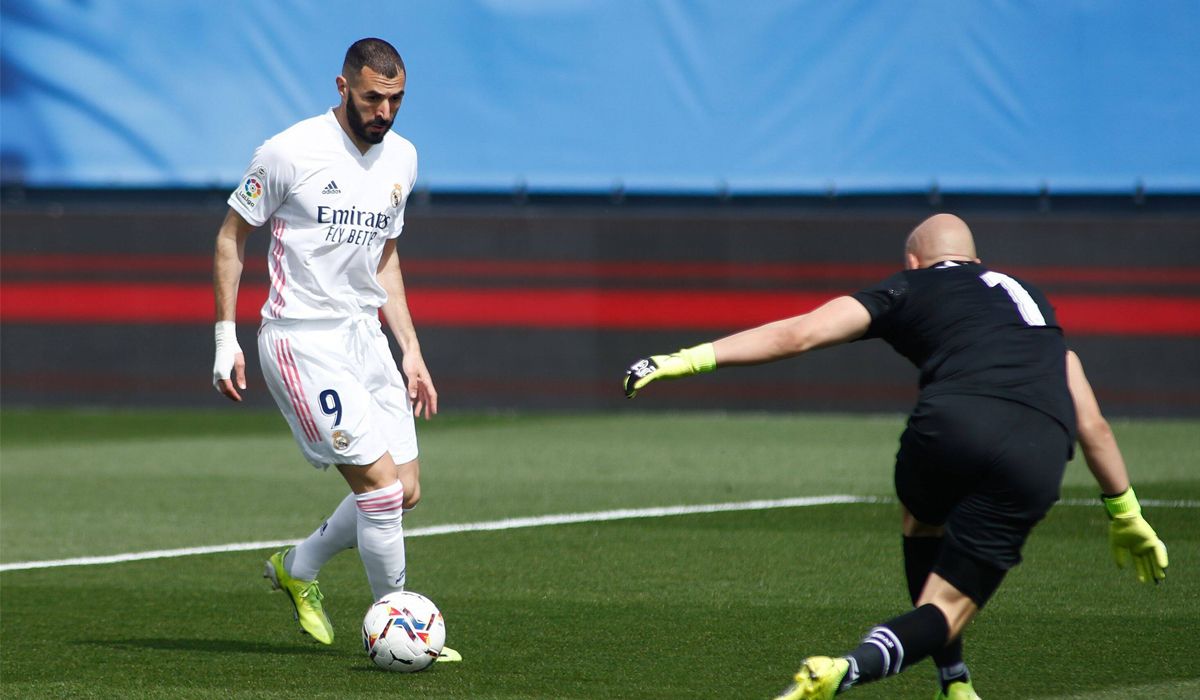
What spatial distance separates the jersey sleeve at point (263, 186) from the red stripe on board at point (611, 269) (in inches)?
377

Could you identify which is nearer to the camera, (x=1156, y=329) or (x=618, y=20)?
(x=1156, y=329)

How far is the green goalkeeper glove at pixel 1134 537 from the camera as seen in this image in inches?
204

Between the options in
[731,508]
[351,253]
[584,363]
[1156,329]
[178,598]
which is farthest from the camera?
[584,363]

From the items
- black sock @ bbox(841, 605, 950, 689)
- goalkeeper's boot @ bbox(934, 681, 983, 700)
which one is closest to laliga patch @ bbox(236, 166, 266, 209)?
Result: black sock @ bbox(841, 605, 950, 689)

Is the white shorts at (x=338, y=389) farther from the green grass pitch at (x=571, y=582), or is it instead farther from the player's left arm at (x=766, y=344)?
the player's left arm at (x=766, y=344)

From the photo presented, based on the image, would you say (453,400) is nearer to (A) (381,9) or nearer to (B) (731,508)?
(A) (381,9)

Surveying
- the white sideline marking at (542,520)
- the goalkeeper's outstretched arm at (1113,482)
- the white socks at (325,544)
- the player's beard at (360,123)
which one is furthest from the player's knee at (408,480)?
the white sideline marking at (542,520)

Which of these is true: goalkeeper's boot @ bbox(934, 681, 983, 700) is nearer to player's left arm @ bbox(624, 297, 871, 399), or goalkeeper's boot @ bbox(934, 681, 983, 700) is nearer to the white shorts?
player's left arm @ bbox(624, 297, 871, 399)

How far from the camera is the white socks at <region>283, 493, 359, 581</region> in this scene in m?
6.47

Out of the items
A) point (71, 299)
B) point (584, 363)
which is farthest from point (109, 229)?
point (584, 363)

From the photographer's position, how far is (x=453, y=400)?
16094 millimetres

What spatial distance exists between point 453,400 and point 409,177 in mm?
9654

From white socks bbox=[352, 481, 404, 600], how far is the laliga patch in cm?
111

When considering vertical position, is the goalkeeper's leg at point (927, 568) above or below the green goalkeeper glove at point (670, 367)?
below
